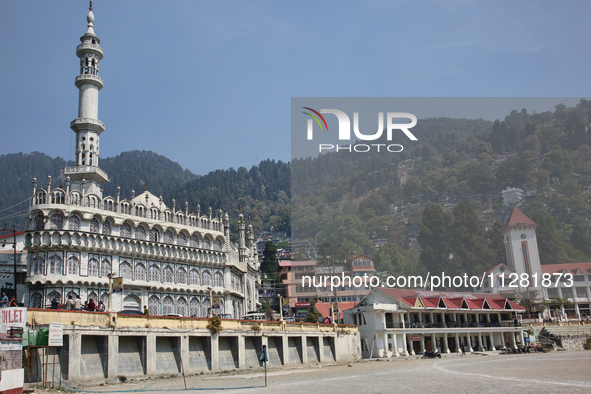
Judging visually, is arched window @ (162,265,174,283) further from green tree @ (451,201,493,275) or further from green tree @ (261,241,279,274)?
green tree @ (451,201,493,275)

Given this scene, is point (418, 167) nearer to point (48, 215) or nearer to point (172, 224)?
point (172, 224)

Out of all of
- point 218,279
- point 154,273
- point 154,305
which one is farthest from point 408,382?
point 218,279

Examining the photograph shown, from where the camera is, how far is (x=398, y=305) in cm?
5806

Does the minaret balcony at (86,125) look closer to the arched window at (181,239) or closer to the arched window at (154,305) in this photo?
the arched window at (181,239)

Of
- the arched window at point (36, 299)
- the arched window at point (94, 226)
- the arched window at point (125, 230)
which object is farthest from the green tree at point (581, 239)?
the arched window at point (36, 299)

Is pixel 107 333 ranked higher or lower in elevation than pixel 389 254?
lower

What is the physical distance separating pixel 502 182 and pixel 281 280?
2996 inches

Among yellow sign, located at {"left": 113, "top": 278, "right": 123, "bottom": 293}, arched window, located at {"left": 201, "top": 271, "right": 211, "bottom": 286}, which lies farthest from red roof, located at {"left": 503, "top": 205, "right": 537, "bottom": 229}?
yellow sign, located at {"left": 113, "top": 278, "right": 123, "bottom": 293}

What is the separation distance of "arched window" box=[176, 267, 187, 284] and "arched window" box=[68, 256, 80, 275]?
1070 centimetres

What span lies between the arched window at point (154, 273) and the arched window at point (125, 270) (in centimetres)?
246

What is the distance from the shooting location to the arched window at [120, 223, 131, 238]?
50.3 metres

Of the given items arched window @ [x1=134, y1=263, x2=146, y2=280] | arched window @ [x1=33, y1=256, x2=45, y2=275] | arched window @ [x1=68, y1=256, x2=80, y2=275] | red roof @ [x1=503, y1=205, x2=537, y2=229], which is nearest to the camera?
arched window @ [x1=33, y1=256, x2=45, y2=275]

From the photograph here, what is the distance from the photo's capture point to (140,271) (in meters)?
51.0

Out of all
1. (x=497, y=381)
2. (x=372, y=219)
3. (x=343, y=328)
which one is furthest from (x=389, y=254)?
(x=497, y=381)
